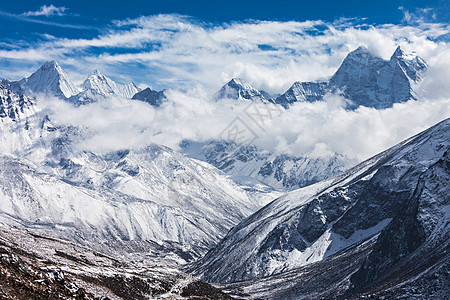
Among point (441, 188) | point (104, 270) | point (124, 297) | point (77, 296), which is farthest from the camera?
point (441, 188)

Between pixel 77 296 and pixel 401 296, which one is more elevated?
pixel 77 296

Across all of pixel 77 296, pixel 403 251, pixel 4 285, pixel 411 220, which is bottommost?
pixel 403 251

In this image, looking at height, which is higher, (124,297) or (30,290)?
(30,290)

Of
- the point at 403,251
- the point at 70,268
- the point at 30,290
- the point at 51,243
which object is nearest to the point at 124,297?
the point at 70,268

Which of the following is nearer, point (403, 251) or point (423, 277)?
point (423, 277)

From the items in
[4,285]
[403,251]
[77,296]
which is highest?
[4,285]

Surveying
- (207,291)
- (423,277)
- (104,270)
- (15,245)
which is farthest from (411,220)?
(15,245)

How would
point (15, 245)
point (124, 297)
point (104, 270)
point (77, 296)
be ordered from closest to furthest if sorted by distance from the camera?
point (77, 296)
point (124, 297)
point (104, 270)
point (15, 245)

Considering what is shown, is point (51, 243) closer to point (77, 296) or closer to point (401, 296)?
point (77, 296)

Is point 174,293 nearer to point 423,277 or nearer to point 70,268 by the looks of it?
point 70,268
